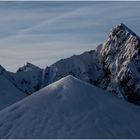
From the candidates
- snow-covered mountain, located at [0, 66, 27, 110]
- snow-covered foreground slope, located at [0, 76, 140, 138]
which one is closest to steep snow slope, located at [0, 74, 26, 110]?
snow-covered mountain, located at [0, 66, 27, 110]

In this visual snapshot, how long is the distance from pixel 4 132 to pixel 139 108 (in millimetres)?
15213

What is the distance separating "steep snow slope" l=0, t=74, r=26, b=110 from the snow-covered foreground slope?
60.7m

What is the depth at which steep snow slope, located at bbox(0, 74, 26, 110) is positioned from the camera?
127744 mm

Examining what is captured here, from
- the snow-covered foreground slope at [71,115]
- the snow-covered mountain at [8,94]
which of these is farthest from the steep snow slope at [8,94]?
the snow-covered foreground slope at [71,115]

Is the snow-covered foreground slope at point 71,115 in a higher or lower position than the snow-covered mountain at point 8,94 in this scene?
higher

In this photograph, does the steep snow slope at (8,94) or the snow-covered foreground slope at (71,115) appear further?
the steep snow slope at (8,94)

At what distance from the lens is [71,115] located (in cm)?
5616

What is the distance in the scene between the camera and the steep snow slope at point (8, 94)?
128m

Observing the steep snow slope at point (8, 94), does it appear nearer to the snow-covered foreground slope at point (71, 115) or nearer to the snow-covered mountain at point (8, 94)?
the snow-covered mountain at point (8, 94)

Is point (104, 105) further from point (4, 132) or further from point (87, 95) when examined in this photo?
point (4, 132)

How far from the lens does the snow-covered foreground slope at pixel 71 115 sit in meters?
53.0

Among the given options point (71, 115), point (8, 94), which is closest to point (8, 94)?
point (8, 94)

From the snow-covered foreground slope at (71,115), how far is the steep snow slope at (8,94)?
60.7 m

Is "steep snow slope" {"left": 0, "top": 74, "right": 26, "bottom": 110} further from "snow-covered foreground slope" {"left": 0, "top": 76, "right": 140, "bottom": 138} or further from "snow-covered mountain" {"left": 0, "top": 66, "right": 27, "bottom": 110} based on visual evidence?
"snow-covered foreground slope" {"left": 0, "top": 76, "right": 140, "bottom": 138}
